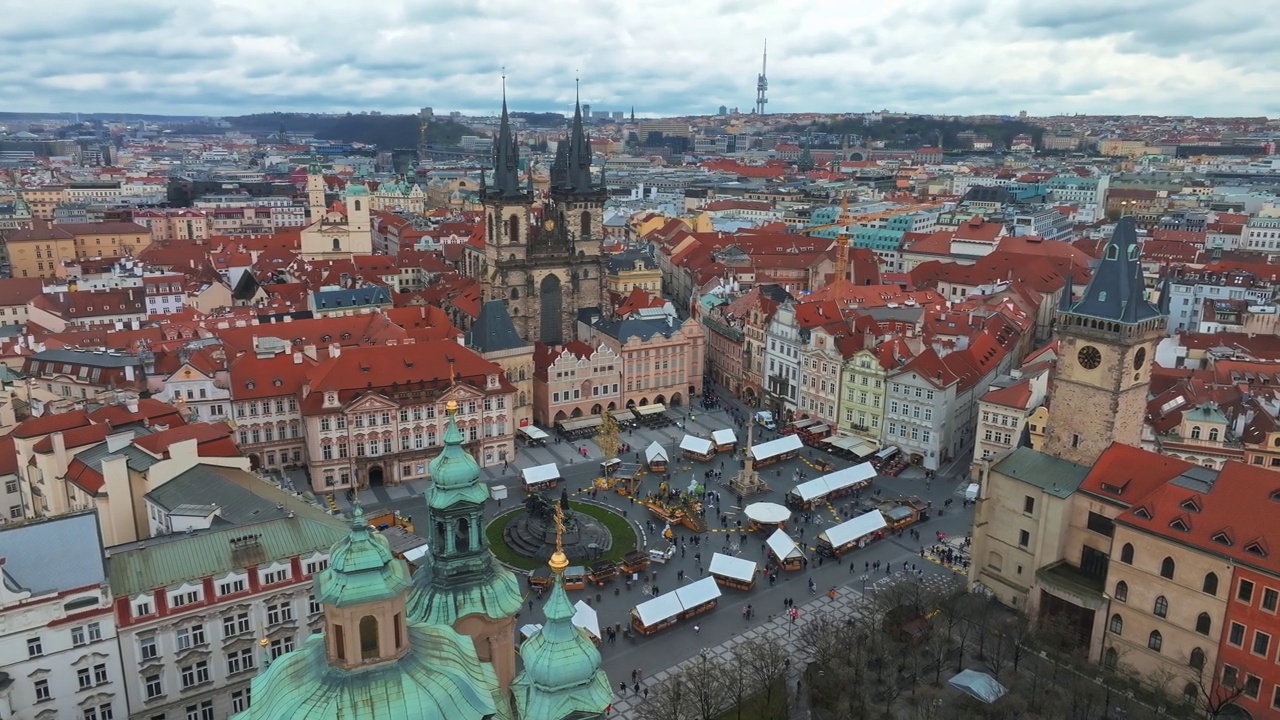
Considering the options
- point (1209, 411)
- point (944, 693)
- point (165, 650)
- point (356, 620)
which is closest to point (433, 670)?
point (356, 620)

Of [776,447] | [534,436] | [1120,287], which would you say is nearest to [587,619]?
[776,447]

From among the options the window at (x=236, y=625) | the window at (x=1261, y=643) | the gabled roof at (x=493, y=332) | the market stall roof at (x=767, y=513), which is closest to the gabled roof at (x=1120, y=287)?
the window at (x=1261, y=643)

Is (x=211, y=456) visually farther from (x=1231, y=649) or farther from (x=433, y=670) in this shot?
(x=1231, y=649)

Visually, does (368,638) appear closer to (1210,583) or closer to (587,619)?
(587,619)

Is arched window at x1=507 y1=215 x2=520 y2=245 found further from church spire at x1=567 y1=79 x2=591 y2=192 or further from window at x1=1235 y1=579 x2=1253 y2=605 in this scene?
window at x1=1235 y1=579 x2=1253 y2=605

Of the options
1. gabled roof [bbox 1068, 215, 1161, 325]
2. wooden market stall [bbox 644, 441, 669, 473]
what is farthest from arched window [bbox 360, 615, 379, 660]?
wooden market stall [bbox 644, 441, 669, 473]
